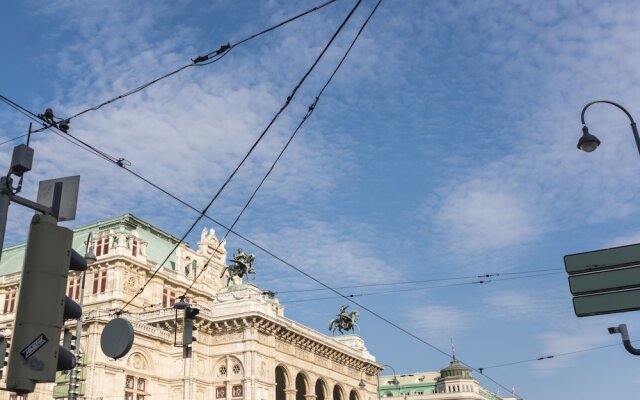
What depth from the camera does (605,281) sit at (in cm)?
1123

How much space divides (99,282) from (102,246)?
11.1 feet

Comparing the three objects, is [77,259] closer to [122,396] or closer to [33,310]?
[33,310]

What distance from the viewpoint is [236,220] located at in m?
20.7

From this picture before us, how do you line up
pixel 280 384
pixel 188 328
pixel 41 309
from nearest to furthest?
Answer: 1. pixel 41 309
2. pixel 188 328
3. pixel 280 384

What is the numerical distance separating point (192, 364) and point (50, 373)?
48.3 metres

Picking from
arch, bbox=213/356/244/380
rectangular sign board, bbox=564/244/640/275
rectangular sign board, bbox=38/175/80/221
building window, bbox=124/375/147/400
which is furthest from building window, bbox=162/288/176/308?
rectangular sign board, bbox=38/175/80/221

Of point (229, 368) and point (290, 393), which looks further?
point (290, 393)

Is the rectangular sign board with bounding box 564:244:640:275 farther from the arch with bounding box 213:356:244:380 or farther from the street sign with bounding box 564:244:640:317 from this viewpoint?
the arch with bounding box 213:356:244:380

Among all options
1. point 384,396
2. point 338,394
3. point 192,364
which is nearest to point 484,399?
point 384,396

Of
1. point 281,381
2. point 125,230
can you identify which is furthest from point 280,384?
point 125,230

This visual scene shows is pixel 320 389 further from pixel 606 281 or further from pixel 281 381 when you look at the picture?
pixel 606 281

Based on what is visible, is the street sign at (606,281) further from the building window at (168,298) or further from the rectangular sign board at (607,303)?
the building window at (168,298)

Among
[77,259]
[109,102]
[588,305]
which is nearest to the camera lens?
[77,259]

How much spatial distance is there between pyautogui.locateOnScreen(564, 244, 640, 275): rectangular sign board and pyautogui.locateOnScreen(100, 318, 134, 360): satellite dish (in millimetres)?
7488
